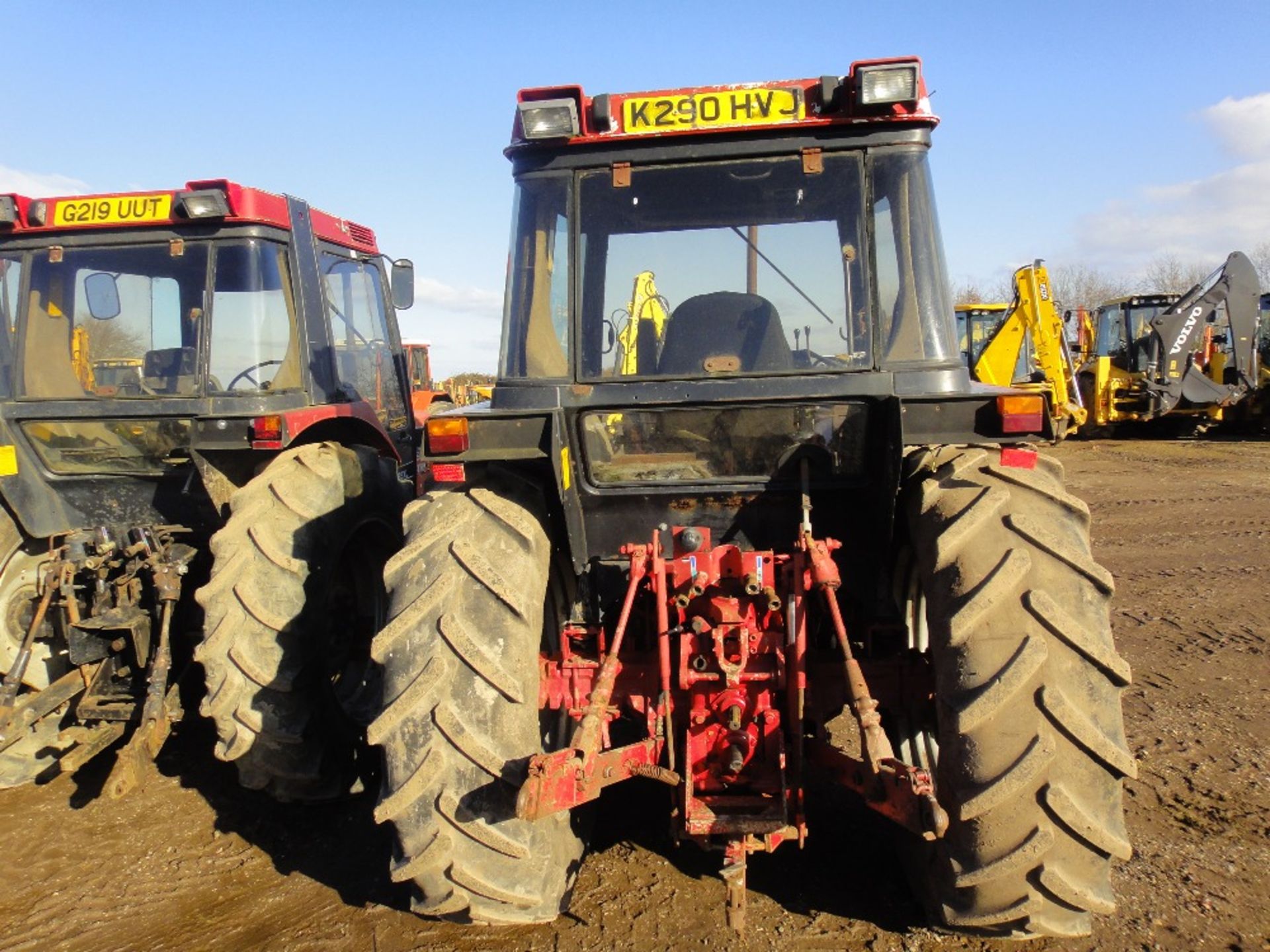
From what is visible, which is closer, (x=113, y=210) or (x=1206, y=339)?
(x=113, y=210)

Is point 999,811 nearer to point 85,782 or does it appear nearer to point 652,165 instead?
point 652,165

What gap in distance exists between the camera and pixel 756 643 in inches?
125

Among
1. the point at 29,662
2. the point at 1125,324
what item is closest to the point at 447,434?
the point at 29,662

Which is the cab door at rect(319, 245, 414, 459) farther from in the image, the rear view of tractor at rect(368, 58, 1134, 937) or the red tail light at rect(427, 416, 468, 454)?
the red tail light at rect(427, 416, 468, 454)

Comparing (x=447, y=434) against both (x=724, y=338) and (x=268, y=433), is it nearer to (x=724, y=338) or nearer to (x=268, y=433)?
(x=724, y=338)

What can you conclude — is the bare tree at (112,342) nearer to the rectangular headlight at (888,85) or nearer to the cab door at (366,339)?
the cab door at (366,339)

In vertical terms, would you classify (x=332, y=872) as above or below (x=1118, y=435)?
below

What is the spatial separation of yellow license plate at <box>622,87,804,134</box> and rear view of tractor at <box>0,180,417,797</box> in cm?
223

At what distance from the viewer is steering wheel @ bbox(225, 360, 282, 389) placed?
4996 millimetres

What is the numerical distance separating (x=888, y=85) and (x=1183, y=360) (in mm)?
15794

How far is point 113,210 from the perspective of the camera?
16.1ft

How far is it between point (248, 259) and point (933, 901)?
422 centimetres

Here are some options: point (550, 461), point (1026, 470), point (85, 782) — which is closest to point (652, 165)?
point (550, 461)

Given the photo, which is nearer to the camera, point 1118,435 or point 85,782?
point 85,782
